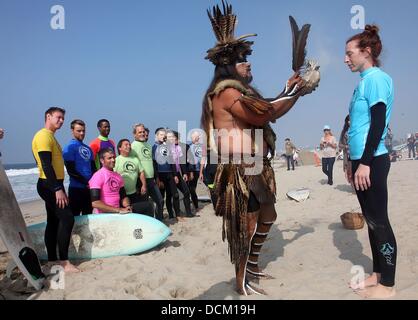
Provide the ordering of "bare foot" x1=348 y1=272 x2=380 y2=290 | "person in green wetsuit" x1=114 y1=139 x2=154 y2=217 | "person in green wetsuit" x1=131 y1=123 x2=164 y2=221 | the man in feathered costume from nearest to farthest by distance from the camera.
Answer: the man in feathered costume, "bare foot" x1=348 y1=272 x2=380 y2=290, "person in green wetsuit" x1=114 y1=139 x2=154 y2=217, "person in green wetsuit" x1=131 y1=123 x2=164 y2=221

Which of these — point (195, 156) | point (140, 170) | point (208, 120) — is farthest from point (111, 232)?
point (195, 156)

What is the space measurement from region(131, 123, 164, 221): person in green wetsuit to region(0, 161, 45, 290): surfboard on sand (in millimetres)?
2859

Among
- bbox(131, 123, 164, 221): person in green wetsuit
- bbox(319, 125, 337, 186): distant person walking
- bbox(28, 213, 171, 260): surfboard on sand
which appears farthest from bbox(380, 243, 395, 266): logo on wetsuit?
bbox(319, 125, 337, 186): distant person walking

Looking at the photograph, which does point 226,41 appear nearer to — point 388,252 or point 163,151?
point 388,252

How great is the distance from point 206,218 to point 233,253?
4.25 metres

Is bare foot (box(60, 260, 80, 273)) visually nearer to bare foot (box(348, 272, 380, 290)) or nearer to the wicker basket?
bare foot (box(348, 272, 380, 290))

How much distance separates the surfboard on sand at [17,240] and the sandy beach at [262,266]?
202mm

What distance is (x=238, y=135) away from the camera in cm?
308

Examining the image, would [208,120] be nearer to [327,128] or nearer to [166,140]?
[166,140]

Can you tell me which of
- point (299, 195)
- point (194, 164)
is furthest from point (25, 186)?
point (299, 195)

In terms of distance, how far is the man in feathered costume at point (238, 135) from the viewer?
2.98 metres

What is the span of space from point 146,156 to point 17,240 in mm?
3332

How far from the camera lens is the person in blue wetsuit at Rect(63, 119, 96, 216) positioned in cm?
471

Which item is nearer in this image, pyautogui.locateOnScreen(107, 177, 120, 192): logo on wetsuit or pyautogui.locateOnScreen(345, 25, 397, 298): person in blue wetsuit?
pyautogui.locateOnScreen(345, 25, 397, 298): person in blue wetsuit
